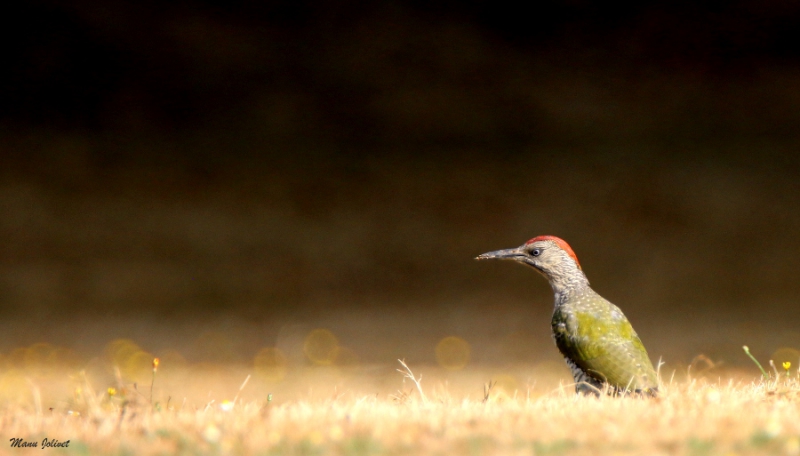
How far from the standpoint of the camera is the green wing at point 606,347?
5.57m

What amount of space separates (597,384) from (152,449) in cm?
365

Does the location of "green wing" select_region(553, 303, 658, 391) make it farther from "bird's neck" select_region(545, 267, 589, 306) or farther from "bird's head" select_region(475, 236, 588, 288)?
"bird's head" select_region(475, 236, 588, 288)

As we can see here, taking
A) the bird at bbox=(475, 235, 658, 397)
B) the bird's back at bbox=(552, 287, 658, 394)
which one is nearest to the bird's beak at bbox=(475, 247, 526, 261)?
the bird at bbox=(475, 235, 658, 397)

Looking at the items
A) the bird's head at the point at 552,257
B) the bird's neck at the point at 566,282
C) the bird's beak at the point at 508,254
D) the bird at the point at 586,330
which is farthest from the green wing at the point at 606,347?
the bird's beak at the point at 508,254

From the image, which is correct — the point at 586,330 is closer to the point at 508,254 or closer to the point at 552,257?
the point at 552,257

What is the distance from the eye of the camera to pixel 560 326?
20.2ft

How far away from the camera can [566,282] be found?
6.54 metres

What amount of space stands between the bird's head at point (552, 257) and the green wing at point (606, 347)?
1.39 feet

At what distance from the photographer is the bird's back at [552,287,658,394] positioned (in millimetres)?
5578

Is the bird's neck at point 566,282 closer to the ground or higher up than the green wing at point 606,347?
higher up

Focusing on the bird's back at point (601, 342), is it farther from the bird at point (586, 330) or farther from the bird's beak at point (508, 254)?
the bird's beak at point (508, 254)

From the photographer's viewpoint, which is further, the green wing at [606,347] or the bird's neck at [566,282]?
the bird's neck at [566,282]

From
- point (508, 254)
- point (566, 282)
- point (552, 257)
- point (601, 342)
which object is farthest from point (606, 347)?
point (508, 254)

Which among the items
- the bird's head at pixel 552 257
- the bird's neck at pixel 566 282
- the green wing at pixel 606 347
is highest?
the bird's head at pixel 552 257
